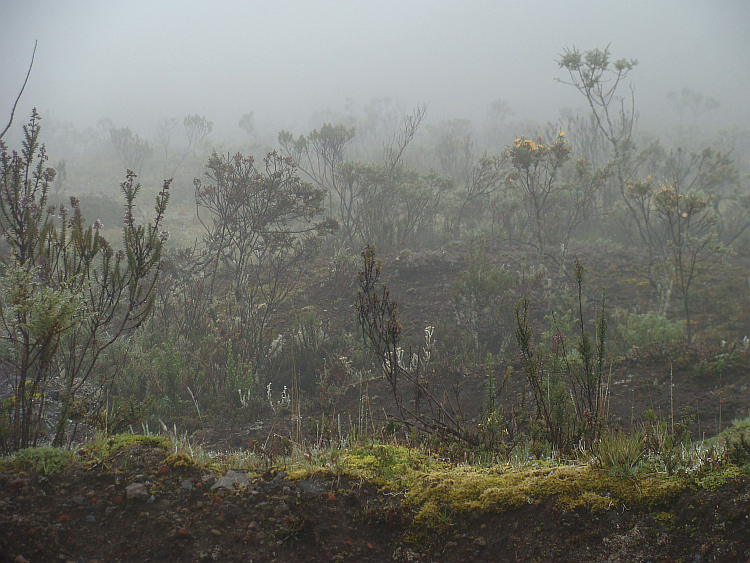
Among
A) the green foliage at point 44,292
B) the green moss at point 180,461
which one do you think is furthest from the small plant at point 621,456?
the green foliage at point 44,292

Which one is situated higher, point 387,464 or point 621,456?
point 621,456

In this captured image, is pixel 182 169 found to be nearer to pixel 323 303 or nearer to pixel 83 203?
pixel 83 203

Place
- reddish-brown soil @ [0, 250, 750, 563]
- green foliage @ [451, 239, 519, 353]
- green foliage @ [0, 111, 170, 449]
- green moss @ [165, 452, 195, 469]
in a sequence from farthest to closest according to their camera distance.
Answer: green foliage @ [451, 239, 519, 353] → green foliage @ [0, 111, 170, 449] → green moss @ [165, 452, 195, 469] → reddish-brown soil @ [0, 250, 750, 563]

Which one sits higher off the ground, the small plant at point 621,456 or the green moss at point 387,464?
the small plant at point 621,456

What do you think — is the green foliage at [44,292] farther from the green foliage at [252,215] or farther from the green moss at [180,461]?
the green foliage at [252,215]

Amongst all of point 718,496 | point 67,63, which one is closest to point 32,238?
point 718,496

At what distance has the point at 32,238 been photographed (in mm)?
2799

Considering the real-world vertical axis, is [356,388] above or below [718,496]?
below

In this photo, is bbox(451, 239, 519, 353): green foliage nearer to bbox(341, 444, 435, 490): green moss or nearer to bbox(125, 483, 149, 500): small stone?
bbox(341, 444, 435, 490): green moss

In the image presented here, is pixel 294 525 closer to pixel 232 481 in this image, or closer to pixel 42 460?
pixel 232 481

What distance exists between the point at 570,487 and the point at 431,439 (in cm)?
108

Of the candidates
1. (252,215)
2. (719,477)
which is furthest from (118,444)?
(252,215)

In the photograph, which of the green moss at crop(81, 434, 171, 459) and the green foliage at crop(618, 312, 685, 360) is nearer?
the green moss at crop(81, 434, 171, 459)

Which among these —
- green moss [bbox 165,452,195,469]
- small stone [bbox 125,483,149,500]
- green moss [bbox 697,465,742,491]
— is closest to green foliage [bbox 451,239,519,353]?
green moss [bbox 697,465,742,491]
